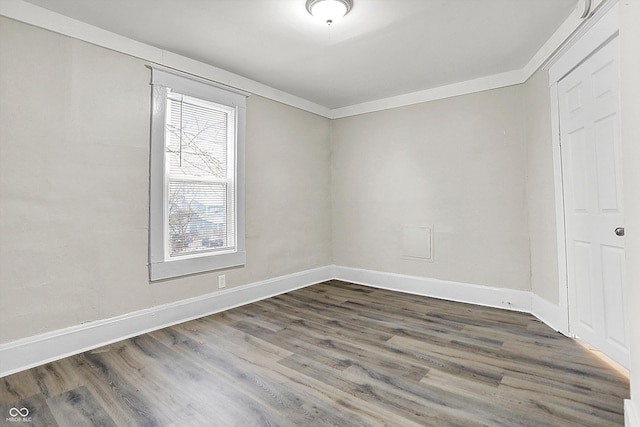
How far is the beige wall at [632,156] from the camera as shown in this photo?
1294 millimetres

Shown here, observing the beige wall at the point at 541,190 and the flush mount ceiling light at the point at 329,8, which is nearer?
the flush mount ceiling light at the point at 329,8

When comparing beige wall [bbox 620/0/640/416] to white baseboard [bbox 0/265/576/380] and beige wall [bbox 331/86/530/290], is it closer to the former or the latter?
white baseboard [bbox 0/265/576/380]

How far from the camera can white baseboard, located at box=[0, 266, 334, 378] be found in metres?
2.24

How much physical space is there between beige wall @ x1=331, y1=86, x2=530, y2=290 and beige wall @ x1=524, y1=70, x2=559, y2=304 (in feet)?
0.36

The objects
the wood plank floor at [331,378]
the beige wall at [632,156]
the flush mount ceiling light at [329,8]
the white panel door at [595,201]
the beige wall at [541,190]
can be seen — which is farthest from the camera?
the beige wall at [541,190]

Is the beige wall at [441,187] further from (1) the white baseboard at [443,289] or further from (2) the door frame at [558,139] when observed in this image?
(2) the door frame at [558,139]

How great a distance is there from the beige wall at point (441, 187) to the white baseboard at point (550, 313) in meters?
0.26

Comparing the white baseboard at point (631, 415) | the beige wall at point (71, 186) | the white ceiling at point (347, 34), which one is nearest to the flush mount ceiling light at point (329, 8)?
the white ceiling at point (347, 34)

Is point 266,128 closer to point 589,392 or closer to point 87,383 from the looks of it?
point 87,383

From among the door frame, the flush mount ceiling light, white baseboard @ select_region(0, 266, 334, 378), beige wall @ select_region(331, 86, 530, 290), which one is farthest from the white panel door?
white baseboard @ select_region(0, 266, 334, 378)

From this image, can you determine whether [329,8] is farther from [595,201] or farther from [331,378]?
[331,378]

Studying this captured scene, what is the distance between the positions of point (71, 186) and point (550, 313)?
4.34 meters

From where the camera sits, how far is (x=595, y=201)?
2.42 meters

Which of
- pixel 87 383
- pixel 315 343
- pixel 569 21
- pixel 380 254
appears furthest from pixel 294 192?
pixel 569 21
